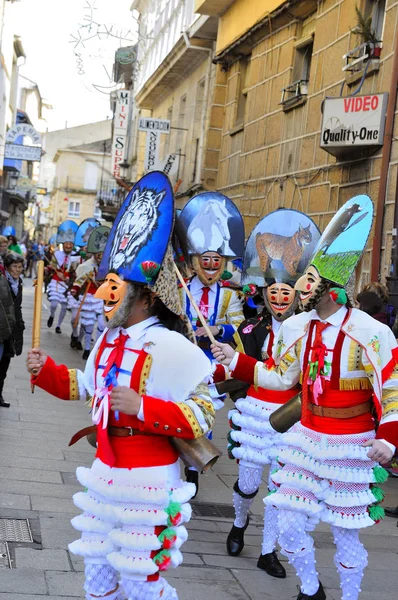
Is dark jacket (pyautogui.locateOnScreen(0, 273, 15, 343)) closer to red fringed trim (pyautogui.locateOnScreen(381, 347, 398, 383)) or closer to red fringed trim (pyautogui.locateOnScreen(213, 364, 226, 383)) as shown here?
red fringed trim (pyautogui.locateOnScreen(213, 364, 226, 383))

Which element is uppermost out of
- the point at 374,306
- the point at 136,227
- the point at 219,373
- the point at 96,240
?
the point at 136,227

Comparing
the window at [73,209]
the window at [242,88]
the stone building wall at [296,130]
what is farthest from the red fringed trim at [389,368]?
the window at [73,209]

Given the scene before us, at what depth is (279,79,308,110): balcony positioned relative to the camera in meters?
15.8

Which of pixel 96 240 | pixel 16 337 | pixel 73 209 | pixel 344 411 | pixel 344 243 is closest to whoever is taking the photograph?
pixel 344 411

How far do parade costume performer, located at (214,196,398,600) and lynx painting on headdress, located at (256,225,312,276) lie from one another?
1.82m

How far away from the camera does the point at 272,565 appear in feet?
19.3

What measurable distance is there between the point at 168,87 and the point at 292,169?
1521 centimetres

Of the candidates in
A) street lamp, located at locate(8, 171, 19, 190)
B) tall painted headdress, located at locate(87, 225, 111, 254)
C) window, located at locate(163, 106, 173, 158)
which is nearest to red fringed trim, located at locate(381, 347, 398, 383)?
tall painted headdress, located at locate(87, 225, 111, 254)

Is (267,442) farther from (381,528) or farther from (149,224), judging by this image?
(149,224)

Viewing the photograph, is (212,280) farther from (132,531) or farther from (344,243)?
(132,531)

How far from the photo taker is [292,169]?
52.4 feet

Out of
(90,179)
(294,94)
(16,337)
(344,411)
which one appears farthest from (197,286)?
(90,179)

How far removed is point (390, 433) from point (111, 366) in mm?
1452

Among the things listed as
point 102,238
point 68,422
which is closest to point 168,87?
point 102,238
